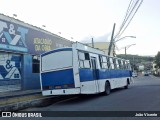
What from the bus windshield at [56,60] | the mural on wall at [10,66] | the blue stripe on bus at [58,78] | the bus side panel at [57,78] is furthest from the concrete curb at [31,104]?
the mural on wall at [10,66]

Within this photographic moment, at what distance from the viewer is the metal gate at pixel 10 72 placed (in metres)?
19.8

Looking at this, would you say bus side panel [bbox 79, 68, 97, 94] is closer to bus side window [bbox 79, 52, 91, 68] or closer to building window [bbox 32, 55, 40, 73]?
bus side window [bbox 79, 52, 91, 68]

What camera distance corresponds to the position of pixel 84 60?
52.2 ft

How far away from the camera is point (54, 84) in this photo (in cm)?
1523

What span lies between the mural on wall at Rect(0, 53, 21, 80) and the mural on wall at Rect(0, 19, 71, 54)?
2.04 feet

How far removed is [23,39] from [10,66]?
8.58 feet

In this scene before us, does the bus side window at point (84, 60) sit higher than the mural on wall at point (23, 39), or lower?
lower

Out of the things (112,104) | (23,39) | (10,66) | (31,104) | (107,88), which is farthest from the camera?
(23,39)

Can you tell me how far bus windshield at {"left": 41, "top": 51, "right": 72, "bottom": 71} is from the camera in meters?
15.0

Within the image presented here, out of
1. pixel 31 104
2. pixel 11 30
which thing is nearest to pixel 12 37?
pixel 11 30

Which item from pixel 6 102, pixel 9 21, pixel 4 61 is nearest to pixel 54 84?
pixel 6 102

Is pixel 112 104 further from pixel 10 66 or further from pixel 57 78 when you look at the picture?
pixel 10 66

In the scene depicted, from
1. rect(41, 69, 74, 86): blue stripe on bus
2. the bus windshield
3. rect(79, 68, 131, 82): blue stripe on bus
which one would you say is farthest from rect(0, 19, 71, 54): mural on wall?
rect(79, 68, 131, 82): blue stripe on bus

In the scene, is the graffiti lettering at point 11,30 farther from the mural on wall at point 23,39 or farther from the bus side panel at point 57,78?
the bus side panel at point 57,78
